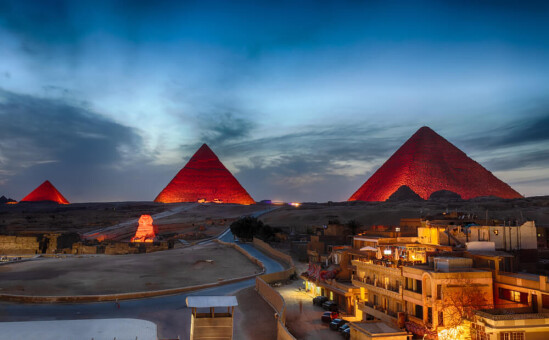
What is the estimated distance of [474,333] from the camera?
554 inches

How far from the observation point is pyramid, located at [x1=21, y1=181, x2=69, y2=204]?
16838 cm

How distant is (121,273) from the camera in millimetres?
27812

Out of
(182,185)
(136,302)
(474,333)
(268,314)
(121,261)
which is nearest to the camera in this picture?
(474,333)

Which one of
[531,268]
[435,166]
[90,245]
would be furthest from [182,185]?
[531,268]

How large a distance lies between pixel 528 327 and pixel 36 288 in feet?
70.9

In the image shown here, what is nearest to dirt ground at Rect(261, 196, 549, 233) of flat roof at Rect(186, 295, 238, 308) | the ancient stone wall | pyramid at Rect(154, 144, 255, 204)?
the ancient stone wall

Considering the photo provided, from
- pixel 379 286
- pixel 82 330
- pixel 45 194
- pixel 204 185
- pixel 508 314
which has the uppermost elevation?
pixel 204 185

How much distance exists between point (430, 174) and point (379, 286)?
336ft

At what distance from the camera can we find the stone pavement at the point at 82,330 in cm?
1330

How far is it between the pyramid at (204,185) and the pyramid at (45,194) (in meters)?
45.8

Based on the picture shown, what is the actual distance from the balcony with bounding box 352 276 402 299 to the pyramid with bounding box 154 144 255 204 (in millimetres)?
127403

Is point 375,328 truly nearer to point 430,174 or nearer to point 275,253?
point 275,253

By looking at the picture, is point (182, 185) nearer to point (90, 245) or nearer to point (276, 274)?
point (90, 245)

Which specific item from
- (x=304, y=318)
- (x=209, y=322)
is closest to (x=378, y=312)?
(x=304, y=318)
